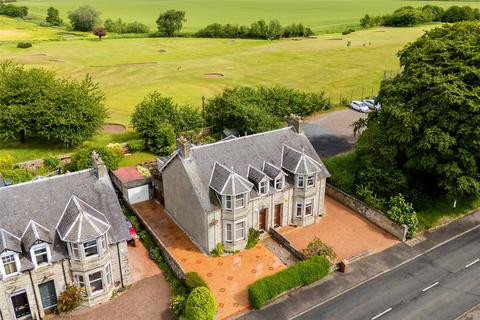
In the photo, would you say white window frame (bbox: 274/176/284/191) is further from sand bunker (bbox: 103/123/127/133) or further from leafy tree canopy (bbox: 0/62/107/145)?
sand bunker (bbox: 103/123/127/133)

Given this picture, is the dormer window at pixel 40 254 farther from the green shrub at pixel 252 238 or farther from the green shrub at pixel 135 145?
the green shrub at pixel 135 145

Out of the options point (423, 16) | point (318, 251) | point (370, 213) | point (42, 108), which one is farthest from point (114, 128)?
point (423, 16)

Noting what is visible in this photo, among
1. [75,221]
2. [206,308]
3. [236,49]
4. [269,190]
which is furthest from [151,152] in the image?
[236,49]

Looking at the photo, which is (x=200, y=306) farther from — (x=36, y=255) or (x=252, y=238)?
(x=36, y=255)

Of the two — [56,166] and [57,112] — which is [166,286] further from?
[57,112]

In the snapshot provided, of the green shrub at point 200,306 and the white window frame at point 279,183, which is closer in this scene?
the green shrub at point 200,306

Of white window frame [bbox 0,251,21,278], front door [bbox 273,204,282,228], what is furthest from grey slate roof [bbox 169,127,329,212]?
white window frame [bbox 0,251,21,278]

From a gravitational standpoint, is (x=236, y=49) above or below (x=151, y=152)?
above

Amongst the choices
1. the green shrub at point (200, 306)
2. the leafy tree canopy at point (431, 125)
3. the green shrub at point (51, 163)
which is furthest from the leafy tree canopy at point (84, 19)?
the green shrub at point (200, 306)
